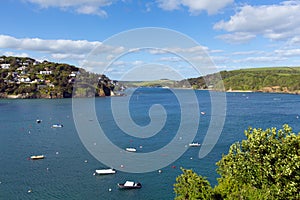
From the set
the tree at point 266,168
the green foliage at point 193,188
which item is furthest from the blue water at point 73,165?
the tree at point 266,168

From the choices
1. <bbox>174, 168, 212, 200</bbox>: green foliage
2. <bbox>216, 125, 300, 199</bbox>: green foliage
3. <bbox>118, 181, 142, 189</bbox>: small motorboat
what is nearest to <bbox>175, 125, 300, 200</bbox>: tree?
<bbox>216, 125, 300, 199</bbox>: green foliage

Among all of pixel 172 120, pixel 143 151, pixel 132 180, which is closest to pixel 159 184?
pixel 132 180

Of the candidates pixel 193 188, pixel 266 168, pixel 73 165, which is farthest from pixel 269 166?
pixel 73 165

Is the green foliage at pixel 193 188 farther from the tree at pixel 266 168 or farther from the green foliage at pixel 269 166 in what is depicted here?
the green foliage at pixel 269 166

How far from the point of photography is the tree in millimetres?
18469

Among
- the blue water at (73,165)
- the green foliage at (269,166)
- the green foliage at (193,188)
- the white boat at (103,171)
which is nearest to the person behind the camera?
the green foliage at (269,166)

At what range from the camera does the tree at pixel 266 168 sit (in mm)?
18469

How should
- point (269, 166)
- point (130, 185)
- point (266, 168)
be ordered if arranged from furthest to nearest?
1. point (130, 185)
2. point (266, 168)
3. point (269, 166)

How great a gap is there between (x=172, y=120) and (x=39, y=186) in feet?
211

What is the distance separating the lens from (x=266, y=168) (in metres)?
19.2

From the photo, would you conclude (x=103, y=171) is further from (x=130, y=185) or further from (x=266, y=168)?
(x=266, y=168)

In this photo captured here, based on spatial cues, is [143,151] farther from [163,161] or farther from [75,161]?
[75,161]

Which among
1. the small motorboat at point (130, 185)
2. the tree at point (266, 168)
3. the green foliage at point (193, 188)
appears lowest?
the small motorboat at point (130, 185)

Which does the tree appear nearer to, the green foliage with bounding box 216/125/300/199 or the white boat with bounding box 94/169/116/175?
the green foliage with bounding box 216/125/300/199
